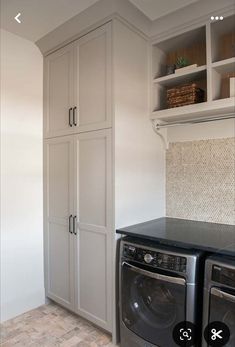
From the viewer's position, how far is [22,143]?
2.42 m

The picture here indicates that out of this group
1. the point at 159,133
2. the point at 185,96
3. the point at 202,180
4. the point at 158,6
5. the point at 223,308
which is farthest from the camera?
the point at 159,133

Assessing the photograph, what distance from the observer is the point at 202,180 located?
2264 millimetres

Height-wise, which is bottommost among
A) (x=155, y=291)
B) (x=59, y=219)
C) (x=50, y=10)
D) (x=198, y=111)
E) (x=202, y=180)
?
(x=155, y=291)

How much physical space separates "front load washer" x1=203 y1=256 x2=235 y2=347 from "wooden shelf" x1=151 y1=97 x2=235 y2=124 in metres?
1.04

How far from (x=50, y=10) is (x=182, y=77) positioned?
1160 millimetres

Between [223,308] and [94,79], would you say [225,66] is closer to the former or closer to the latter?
[94,79]

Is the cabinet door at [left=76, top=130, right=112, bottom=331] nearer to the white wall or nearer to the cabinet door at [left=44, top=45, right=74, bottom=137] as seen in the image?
the cabinet door at [left=44, top=45, right=74, bottom=137]

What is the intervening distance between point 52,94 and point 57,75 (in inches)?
7.1

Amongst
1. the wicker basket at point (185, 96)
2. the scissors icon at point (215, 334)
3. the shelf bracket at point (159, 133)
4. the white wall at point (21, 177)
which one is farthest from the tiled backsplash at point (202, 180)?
the white wall at point (21, 177)

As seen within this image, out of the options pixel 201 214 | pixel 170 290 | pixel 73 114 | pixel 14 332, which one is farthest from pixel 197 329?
pixel 73 114

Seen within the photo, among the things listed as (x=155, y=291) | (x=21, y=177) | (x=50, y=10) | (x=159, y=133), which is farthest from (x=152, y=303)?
(x=50, y=10)

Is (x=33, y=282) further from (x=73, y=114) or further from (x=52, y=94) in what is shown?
(x=52, y=94)

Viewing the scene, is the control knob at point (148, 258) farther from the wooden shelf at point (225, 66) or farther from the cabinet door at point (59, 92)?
the wooden shelf at point (225, 66)

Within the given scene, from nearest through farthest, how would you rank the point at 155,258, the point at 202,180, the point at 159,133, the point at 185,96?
1. the point at 155,258
2. the point at 185,96
3. the point at 202,180
4. the point at 159,133
